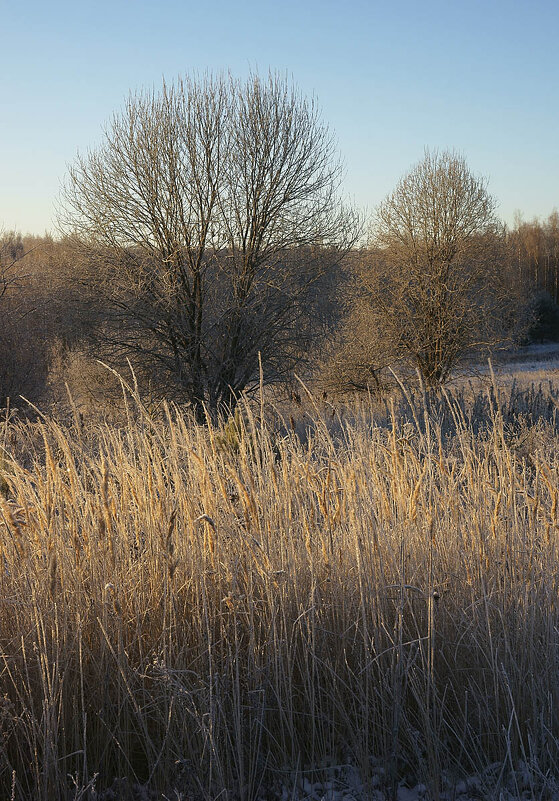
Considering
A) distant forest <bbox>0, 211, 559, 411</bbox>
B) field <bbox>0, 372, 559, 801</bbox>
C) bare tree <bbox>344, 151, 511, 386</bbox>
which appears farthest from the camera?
bare tree <bbox>344, 151, 511, 386</bbox>

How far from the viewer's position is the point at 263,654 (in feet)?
7.98

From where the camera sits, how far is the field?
2.17 meters

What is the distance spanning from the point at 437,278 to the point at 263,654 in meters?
16.7

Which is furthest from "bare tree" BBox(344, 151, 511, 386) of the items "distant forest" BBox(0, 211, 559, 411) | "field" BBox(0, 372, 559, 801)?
"field" BBox(0, 372, 559, 801)

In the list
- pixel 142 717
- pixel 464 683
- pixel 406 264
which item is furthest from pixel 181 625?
pixel 406 264

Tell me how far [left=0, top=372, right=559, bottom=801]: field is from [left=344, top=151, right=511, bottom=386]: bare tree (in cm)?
1554

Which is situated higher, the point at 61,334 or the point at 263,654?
the point at 61,334

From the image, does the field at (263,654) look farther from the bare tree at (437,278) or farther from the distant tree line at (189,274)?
the bare tree at (437,278)

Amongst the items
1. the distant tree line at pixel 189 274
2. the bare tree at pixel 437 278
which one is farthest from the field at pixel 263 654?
the bare tree at pixel 437 278

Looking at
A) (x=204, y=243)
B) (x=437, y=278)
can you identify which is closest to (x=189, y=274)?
(x=204, y=243)

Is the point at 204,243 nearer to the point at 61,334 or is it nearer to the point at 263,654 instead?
the point at 61,334

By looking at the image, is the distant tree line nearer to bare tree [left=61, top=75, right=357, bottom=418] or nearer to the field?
bare tree [left=61, top=75, right=357, bottom=418]

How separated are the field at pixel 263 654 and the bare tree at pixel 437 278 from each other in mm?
15538

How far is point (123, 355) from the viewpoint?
13.4 metres
